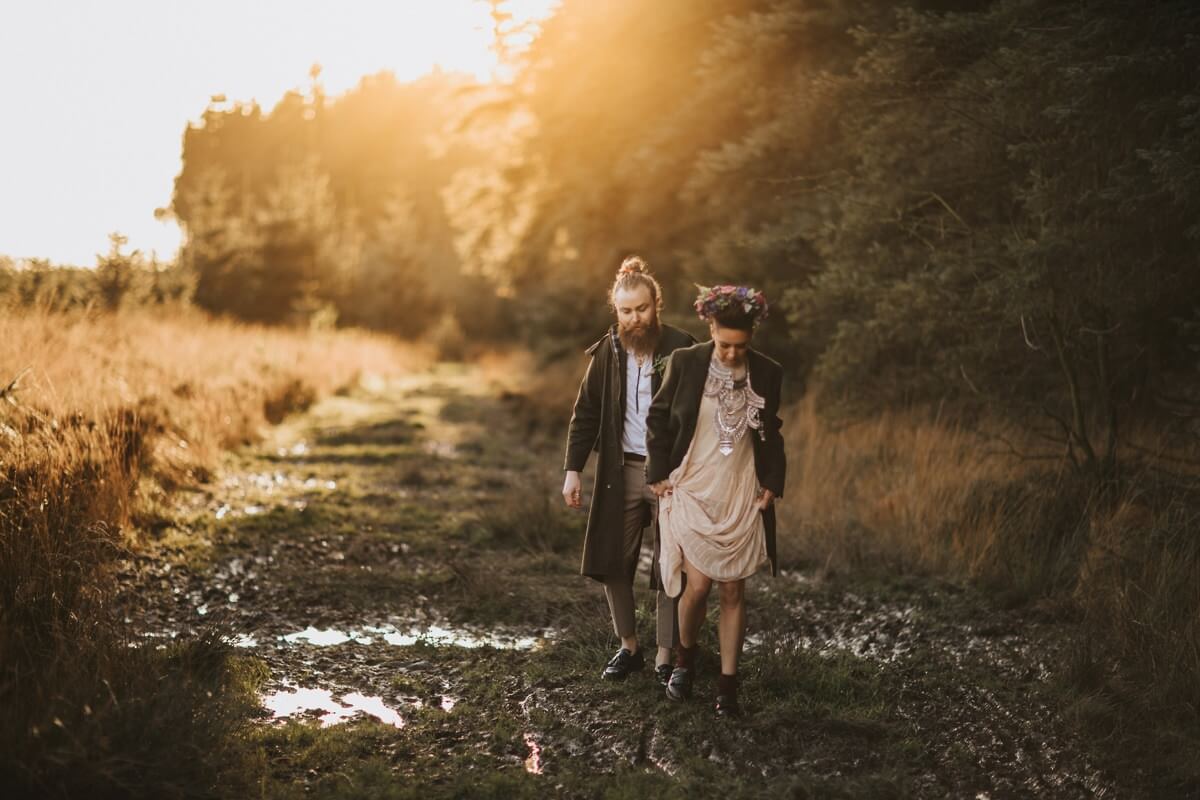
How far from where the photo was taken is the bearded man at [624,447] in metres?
5.11

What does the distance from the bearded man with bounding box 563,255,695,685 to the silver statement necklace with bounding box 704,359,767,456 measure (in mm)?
491

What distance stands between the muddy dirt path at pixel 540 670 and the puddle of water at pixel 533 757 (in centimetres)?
2

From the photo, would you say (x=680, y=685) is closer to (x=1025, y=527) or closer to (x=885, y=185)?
(x=1025, y=527)

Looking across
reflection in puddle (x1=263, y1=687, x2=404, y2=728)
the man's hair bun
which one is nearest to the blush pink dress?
the man's hair bun

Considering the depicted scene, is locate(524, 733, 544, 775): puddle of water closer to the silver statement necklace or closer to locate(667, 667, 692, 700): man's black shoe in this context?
locate(667, 667, 692, 700): man's black shoe

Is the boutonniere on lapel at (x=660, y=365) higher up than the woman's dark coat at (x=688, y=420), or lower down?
higher up

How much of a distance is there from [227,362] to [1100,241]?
43.9 feet

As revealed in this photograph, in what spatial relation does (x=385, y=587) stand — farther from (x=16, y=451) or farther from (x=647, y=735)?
(x=647, y=735)

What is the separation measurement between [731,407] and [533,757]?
5.85ft

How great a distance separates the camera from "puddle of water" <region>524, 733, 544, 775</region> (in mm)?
4215

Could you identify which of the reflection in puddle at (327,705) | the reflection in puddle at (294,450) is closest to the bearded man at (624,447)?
the reflection in puddle at (327,705)

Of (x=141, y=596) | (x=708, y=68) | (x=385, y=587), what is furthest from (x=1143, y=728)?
(x=708, y=68)

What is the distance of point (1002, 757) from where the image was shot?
14.8 feet

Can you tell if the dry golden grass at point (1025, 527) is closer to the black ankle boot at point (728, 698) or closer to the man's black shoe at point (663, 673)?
the black ankle boot at point (728, 698)
